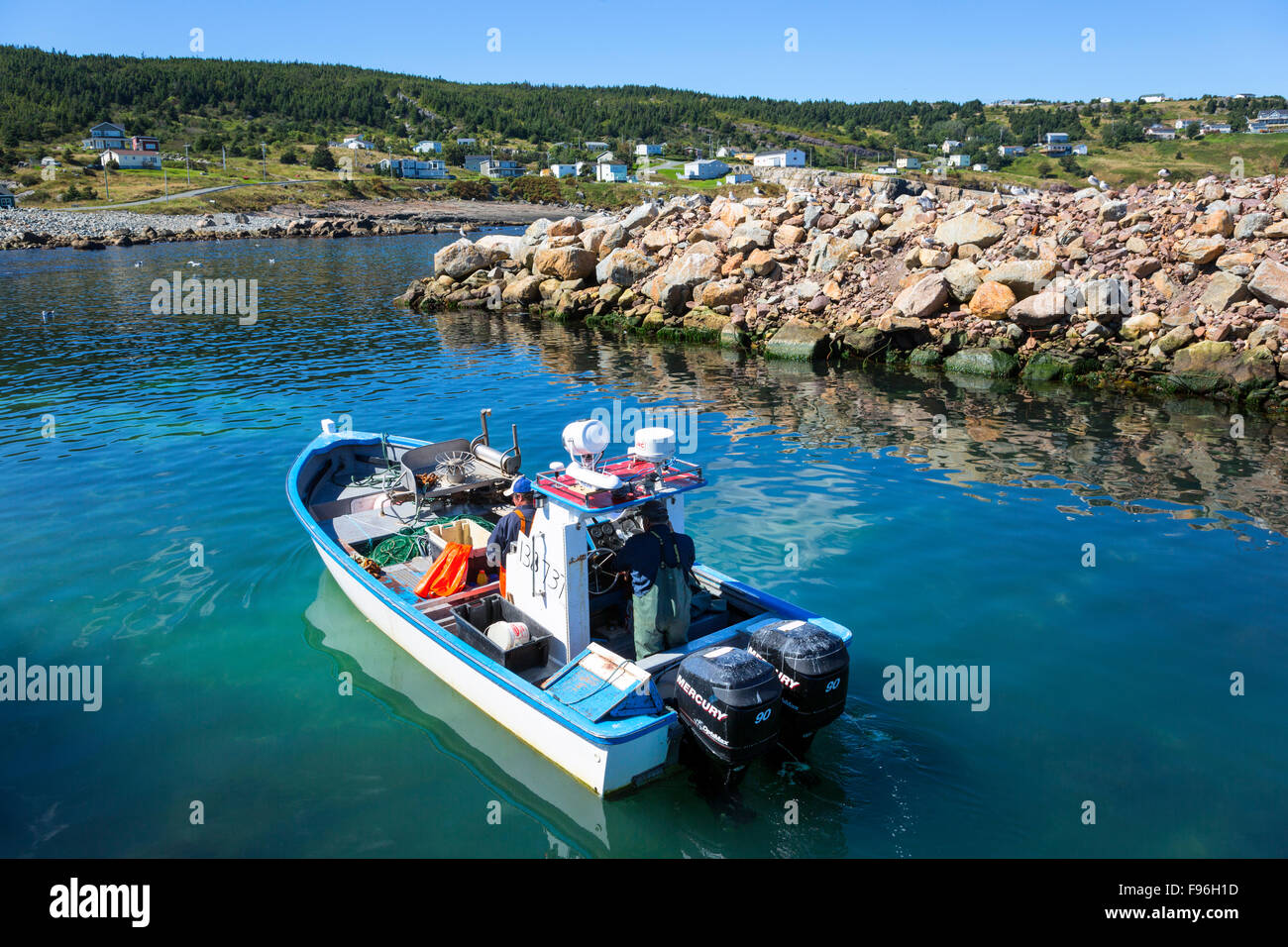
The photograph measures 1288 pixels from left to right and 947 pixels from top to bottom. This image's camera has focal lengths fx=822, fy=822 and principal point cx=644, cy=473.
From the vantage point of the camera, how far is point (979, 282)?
28766 mm

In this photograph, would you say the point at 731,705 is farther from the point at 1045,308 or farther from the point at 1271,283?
the point at 1271,283

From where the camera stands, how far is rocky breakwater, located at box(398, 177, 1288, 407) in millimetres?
24891

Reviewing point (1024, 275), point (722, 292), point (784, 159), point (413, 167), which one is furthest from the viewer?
point (784, 159)

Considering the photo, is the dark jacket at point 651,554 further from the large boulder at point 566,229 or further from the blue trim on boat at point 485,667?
the large boulder at point 566,229

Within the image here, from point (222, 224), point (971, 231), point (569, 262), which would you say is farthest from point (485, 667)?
point (222, 224)

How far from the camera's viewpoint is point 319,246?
8100cm

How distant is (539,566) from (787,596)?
15.7 feet

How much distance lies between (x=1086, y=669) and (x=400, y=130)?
198 meters

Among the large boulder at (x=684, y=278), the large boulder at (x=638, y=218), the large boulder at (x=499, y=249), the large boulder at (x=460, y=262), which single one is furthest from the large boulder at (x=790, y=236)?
the large boulder at (x=460, y=262)

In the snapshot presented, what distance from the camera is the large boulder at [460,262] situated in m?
46.4

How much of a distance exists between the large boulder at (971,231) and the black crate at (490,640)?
26.3 meters

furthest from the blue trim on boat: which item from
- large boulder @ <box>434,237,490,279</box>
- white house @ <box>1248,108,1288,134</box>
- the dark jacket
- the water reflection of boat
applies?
white house @ <box>1248,108,1288,134</box>

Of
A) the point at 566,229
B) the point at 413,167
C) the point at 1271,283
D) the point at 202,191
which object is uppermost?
the point at 413,167
